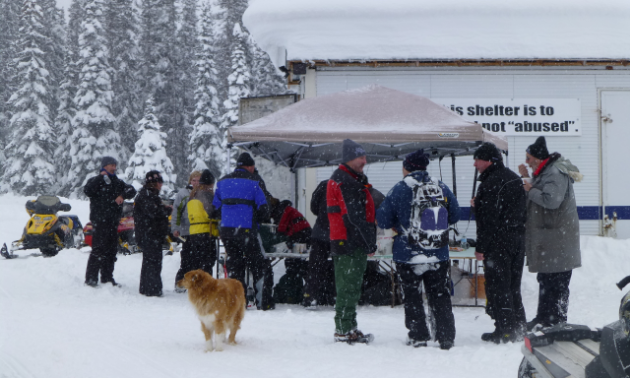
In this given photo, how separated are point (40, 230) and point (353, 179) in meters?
9.67

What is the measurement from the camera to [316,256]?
7539mm

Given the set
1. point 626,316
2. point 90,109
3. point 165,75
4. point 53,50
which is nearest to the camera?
point 626,316

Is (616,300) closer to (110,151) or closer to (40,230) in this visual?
(40,230)

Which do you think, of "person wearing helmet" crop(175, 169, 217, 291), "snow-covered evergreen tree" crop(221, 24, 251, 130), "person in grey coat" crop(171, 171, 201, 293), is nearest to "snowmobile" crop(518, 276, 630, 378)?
"person wearing helmet" crop(175, 169, 217, 291)

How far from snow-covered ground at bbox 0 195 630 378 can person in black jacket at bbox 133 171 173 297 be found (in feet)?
0.78

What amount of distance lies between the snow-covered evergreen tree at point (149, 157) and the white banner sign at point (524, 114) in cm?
2089

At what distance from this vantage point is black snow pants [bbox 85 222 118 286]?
8.41 meters

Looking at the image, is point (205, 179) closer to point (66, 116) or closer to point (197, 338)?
point (197, 338)

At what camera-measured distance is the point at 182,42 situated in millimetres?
42438

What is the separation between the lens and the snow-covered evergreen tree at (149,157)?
29531 mm

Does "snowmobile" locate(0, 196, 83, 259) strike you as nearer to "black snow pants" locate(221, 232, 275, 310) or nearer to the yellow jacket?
the yellow jacket

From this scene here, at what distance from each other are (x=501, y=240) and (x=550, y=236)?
0.64 m

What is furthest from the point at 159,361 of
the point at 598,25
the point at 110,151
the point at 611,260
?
the point at 110,151

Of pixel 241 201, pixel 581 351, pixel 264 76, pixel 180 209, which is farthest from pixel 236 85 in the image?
pixel 581 351
